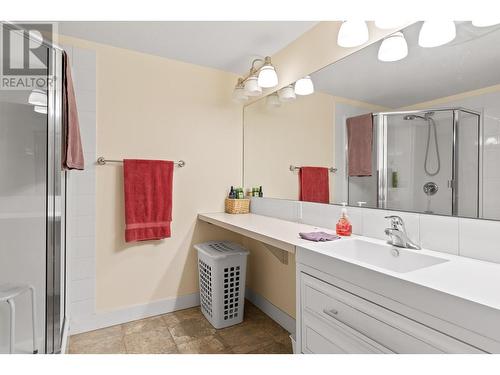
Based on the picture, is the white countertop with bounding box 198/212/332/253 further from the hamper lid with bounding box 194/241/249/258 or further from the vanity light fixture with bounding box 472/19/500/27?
the vanity light fixture with bounding box 472/19/500/27

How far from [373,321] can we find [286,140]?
1.51 m

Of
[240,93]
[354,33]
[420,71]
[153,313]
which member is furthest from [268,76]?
[153,313]

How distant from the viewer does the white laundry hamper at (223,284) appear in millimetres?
2002

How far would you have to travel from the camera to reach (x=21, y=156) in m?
1.37

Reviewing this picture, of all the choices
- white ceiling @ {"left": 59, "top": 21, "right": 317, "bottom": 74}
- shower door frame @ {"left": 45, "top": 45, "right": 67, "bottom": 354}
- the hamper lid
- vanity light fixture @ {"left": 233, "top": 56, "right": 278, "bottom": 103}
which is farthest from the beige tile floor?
white ceiling @ {"left": 59, "top": 21, "right": 317, "bottom": 74}

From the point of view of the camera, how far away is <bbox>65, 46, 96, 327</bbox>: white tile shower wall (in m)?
1.92

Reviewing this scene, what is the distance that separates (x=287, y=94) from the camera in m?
2.10

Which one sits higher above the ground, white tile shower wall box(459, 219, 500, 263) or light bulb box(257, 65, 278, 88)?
light bulb box(257, 65, 278, 88)

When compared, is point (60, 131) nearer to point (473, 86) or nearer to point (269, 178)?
point (269, 178)

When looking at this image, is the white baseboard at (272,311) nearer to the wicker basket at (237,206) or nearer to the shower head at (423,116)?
the wicker basket at (237,206)

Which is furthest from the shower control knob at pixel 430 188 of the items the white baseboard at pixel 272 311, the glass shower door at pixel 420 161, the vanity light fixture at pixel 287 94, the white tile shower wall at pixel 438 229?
the white baseboard at pixel 272 311

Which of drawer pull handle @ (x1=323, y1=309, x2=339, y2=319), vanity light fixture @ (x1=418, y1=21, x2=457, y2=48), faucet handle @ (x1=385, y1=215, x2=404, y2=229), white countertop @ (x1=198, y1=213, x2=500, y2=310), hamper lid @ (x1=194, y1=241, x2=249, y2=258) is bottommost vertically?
drawer pull handle @ (x1=323, y1=309, x2=339, y2=319)

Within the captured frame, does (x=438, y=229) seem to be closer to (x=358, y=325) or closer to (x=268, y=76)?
(x=358, y=325)
